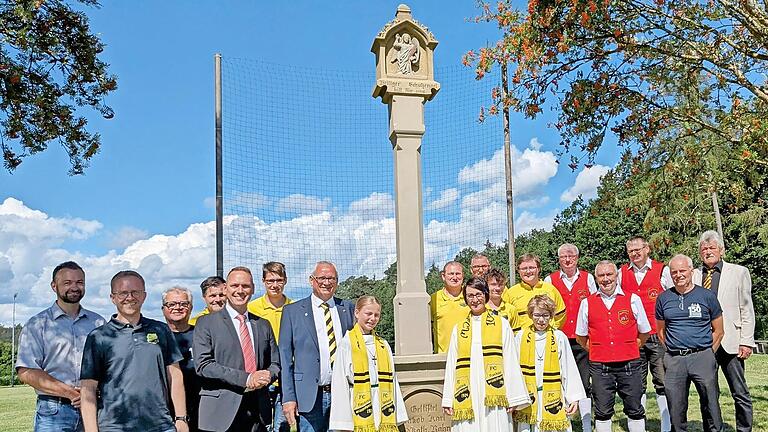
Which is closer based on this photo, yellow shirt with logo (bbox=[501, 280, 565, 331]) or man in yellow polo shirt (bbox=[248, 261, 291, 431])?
man in yellow polo shirt (bbox=[248, 261, 291, 431])

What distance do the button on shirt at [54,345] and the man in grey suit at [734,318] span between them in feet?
15.9

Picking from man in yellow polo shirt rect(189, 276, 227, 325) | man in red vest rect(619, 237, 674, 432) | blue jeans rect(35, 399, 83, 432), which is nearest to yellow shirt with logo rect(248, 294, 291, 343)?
man in yellow polo shirt rect(189, 276, 227, 325)

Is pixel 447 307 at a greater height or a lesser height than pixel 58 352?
greater

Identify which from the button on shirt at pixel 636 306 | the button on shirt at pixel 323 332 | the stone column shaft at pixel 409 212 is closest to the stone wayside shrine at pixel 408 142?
the stone column shaft at pixel 409 212

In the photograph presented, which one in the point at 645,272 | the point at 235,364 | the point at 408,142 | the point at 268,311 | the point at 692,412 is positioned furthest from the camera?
the point at 692,412

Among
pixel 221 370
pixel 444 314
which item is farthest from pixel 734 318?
pixel 221 370

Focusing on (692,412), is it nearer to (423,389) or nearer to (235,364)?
(423,389)

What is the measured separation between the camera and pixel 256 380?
394 cm

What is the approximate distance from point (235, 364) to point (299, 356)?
57cm

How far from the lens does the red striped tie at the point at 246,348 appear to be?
4082mm

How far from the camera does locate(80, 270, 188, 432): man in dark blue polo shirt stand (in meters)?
3.34

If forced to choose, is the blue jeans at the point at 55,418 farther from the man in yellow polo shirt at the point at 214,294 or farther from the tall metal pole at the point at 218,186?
the tall metal pole at the point at 218,186

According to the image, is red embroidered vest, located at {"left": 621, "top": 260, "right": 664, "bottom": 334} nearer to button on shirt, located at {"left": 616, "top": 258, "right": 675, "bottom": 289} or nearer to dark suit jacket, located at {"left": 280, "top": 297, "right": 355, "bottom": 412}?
button on shirt, located at {"left": 616, "top": 258, "right": 675, "bottom": 289}

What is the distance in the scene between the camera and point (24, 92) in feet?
19.1
